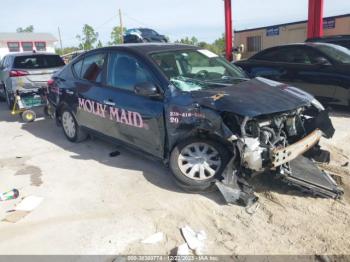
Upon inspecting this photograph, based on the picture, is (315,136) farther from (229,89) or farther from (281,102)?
(229,89)

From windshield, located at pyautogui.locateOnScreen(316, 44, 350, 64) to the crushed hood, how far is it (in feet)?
11.7

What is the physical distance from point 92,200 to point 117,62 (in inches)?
77.9

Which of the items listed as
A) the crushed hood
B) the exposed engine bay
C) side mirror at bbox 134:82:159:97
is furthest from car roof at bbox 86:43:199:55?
the exposed engine bay

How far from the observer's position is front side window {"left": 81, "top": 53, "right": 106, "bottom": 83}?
529cm

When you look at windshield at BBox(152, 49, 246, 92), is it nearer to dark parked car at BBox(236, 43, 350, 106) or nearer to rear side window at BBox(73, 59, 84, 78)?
rear side window at BBox(73, 59, 84, 78)

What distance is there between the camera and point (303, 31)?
24.2 metres

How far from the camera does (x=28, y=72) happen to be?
A: 8562mm

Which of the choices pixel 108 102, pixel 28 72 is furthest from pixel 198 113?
pixel 28 72

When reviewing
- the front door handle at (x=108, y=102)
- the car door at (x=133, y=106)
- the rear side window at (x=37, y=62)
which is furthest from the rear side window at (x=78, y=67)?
the rear side window at (x=37, y=62)

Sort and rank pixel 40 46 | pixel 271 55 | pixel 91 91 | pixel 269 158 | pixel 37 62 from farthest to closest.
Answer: pixel 40 46, pixel 37 62, pixel 271 55, pixel 91 91, pixel 269 158

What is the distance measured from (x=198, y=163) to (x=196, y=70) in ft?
4.47

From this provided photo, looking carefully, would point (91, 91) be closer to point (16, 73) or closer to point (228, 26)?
point (16, 73)

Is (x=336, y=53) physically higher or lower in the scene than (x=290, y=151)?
higher

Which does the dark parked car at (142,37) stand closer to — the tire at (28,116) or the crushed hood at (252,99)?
the tire at (28,116)
